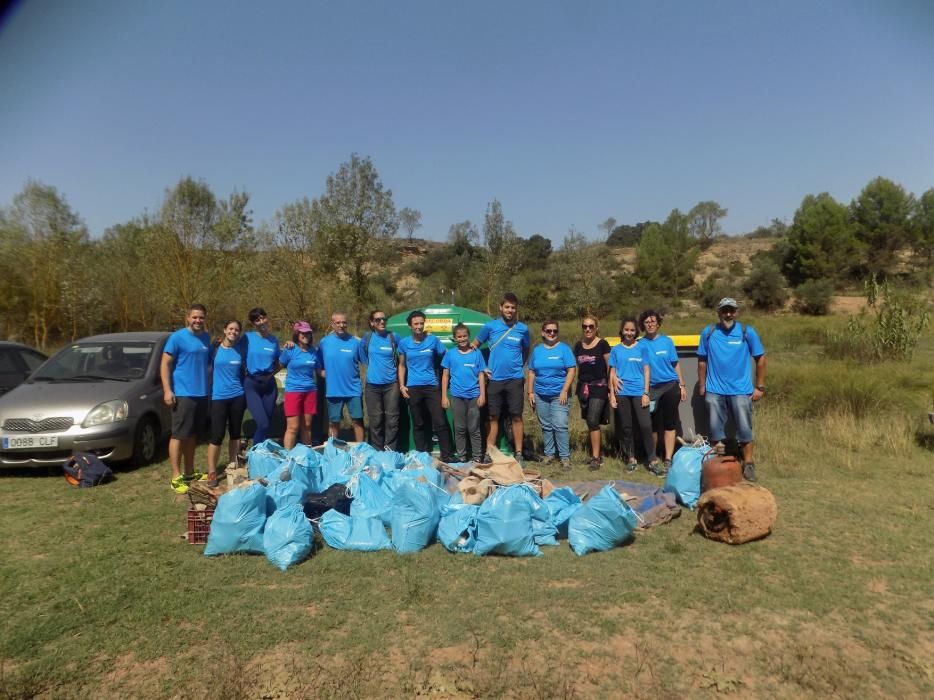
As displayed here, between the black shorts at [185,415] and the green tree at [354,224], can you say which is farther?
the green tree at [354,224]

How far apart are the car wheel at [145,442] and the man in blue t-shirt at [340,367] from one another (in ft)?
6.77

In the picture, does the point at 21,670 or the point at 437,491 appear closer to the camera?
the point at 21,670

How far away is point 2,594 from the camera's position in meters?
3.94

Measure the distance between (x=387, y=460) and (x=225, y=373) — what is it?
183cm

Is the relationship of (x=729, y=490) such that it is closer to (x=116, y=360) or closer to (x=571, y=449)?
(x=571, y=449)

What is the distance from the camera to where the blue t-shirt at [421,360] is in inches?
266

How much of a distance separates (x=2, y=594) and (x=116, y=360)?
4.26 meters

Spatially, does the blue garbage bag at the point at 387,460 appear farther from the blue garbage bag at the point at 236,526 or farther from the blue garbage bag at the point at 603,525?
the blue garbage bag at the point at 603,525

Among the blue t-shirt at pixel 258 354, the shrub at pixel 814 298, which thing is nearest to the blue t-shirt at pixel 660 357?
the blue t-shirt at pixel 258 354

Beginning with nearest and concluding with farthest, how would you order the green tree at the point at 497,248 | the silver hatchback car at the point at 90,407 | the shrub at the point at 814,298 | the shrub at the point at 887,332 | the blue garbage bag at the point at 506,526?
the blue garbage bag at the point at 506,526
the silver hatchback car at the point at 90,407
the shrub at the point at 887,332
the green tree at the point at 497,248
the shrub at the point at 814,298

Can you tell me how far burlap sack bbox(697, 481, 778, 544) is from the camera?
4.61 meters

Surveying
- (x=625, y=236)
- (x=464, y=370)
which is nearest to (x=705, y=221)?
(x=625, y=236)

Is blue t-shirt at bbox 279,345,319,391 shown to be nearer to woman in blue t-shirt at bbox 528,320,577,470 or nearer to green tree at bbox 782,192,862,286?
woman in blue t-shirt at bbox 528,320,577,470

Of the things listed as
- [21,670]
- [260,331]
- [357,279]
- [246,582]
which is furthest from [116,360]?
[357,279]
